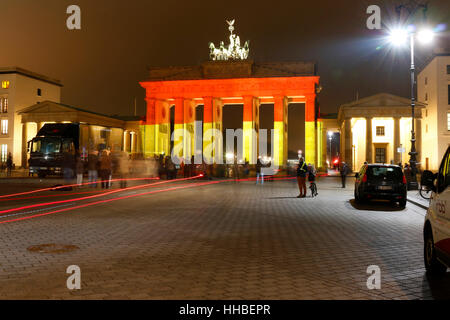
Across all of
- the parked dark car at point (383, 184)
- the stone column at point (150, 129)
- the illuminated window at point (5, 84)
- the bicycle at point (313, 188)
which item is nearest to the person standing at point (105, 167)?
the bicycle at point (313, 188)

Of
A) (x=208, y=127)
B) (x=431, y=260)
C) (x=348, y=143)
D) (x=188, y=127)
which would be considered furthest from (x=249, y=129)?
(x=431, y=260)

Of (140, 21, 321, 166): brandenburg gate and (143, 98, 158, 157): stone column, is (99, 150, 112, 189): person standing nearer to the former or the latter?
(140, 21, 321, 166): brandenburg gate

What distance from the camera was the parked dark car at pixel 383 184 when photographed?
16.2 metres

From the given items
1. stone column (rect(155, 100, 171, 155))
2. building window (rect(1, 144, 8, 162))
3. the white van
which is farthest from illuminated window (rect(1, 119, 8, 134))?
the white van

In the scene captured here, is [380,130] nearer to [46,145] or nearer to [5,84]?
[46,145]

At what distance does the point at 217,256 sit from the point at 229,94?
54.8m

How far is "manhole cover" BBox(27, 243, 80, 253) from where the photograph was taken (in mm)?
7520

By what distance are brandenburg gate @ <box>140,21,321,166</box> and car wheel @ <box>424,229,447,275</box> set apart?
51820mm

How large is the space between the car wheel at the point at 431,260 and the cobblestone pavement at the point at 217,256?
166 millimetres

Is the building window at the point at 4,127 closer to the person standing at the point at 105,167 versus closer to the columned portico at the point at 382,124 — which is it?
the columned portico at the point at 382,124

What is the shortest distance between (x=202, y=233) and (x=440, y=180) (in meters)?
5.11

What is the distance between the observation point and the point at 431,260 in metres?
6.09

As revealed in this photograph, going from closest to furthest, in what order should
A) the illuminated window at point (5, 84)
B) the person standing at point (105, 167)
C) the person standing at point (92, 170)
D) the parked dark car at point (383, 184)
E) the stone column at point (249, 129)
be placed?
the parked dark car at point (383, 184) < the person standing at point (105, 167) < the person standing at point (92, 170) < the stone column at point (249, 129) < the illuminated window at point (5, 84)

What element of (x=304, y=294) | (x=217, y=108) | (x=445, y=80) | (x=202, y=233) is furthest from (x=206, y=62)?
(x=304, y=294)
